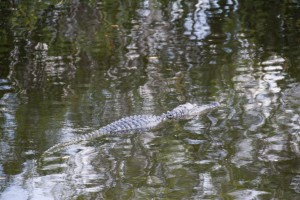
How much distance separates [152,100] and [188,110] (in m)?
0.73

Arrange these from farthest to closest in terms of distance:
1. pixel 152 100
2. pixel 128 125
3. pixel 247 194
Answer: pixel 152 100
pixel 128 125
pixel 247 194

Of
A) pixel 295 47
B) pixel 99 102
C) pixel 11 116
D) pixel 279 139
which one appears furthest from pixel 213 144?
pixel 295 47

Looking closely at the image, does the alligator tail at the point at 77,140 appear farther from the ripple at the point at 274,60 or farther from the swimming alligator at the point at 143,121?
the ripple at the point at 274,60

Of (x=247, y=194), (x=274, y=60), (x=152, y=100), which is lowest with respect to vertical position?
(x=247, y=194)

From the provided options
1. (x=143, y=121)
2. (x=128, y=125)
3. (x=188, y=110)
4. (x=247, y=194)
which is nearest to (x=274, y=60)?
(x=188, y=110)

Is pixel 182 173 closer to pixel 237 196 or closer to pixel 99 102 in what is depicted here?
pixel 237 196

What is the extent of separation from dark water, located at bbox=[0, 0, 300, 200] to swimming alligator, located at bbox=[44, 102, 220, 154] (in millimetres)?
70

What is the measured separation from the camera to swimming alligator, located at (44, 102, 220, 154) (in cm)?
603

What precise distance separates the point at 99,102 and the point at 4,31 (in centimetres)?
459

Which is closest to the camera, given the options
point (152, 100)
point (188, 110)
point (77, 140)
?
point (77, 140)

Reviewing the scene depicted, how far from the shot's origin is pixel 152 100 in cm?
723

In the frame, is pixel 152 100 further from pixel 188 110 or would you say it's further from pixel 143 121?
pixel 143 121

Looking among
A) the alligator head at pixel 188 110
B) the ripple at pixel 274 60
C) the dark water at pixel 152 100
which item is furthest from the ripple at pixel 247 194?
the ripple at pixel 274 60

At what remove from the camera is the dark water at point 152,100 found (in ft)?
16.9
